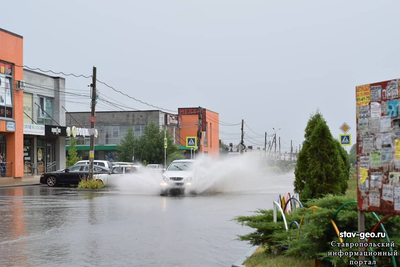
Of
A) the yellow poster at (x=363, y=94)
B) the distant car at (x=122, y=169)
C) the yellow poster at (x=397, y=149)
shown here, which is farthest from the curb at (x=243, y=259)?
the distant car at (x=122, y=169)

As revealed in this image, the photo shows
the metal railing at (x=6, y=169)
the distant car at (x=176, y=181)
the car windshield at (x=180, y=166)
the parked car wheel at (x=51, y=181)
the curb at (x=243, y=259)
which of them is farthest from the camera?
the metal railing at (x=6, y=169)

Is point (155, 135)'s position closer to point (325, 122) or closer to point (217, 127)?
point (217, 127)

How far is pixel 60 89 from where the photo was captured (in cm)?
4706

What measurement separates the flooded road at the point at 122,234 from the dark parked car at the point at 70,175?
12.8 meters

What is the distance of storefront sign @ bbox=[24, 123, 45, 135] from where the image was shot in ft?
131

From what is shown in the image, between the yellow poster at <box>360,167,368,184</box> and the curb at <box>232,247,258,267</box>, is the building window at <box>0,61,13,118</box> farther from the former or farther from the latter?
the yellow poster at <box>360,167,368,184</box>

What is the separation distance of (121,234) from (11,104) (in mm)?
29090

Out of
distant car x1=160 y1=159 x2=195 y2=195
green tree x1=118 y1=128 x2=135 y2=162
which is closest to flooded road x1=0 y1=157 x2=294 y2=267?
distant car x1=160 y1=159 x2=195 y2=195

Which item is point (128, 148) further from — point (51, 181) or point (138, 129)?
point (51, 181)

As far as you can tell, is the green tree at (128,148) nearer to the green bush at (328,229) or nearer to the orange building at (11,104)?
the orange building at (11,104)

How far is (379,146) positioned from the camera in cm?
564

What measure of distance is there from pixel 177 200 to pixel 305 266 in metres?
13.8

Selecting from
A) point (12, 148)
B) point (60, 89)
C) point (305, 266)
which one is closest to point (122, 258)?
point (305, 266)

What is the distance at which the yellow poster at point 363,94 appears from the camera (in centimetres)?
589
